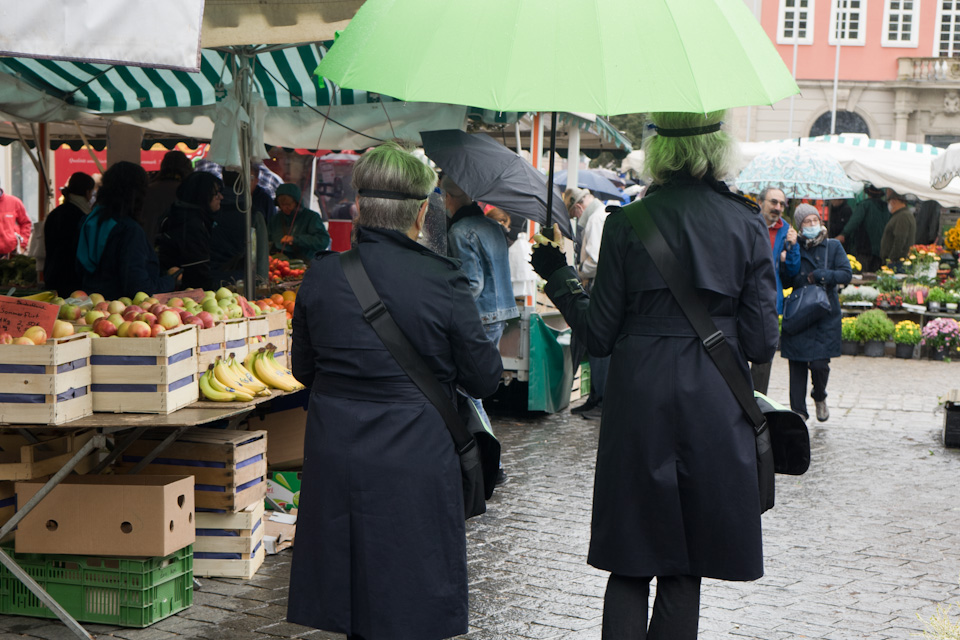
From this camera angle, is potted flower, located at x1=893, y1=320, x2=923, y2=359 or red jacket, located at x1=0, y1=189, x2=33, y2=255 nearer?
red jacket, located at x1=0, y1=189, x2=33, y2=255

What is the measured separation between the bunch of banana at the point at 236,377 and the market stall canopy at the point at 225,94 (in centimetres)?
297

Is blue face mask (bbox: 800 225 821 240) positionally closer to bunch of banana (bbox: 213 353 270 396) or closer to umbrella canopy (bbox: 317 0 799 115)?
bunch of banana (bbox: 213 353 270 396)

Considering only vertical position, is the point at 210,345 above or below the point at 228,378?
above

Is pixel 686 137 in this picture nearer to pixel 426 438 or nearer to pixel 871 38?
pixel 426 438

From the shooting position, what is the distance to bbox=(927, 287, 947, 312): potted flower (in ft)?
50.6

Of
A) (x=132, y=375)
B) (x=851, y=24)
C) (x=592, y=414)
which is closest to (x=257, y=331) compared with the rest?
(x=132, y=375)

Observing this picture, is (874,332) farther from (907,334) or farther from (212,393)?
(212,393)

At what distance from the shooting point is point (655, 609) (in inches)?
133

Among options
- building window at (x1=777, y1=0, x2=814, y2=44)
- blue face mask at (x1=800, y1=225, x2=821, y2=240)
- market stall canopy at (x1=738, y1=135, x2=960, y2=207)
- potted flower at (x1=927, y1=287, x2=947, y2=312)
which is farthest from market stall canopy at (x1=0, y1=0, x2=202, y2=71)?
building window at (x1=777, y1=0, x2=814, y2=44)

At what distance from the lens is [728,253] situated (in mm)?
3279

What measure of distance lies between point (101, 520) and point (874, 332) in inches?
495

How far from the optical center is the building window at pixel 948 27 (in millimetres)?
39344

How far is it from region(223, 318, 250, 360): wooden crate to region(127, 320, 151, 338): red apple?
24.4 inches

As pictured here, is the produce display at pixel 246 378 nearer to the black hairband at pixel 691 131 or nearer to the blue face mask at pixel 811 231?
the black hairband at pixel 691 131
